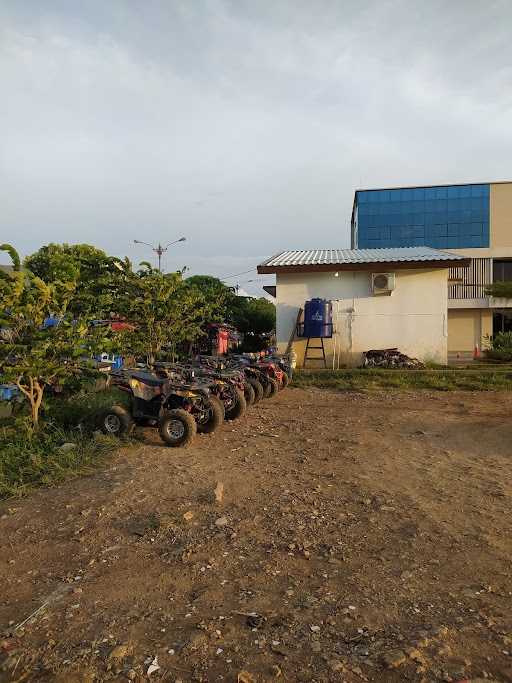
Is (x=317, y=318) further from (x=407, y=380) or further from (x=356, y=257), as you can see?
(x=407, y=380)

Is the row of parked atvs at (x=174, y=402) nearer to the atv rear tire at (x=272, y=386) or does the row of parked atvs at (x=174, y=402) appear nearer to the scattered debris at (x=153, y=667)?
the atv rear tire at (x=272, y=386)

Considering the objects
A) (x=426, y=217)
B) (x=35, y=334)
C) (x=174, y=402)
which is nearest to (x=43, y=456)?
(x=35, y=334)

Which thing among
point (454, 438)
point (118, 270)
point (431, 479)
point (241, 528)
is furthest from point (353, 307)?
point (241, 528)

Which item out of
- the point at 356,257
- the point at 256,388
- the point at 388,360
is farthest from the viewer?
the point at 356,257

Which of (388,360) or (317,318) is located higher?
(317,318)

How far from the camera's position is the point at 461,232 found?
32656 millimetres

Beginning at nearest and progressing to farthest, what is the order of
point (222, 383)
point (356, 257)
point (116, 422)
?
point (116, 422) → point (222, 383) → point (356, 257)

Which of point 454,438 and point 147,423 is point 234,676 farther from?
point 454,438

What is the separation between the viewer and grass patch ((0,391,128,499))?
17.7 feet

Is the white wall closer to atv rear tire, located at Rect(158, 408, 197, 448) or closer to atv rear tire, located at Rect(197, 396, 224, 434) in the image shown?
atv rear tire, located at Rect(197, 396, 224, 434)

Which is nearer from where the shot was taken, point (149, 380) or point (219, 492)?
point (219, 492)

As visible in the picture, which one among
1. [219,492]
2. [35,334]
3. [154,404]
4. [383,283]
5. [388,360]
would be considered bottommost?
[219,492]

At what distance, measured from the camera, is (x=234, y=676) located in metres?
2.36

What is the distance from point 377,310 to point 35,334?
38.5ft
